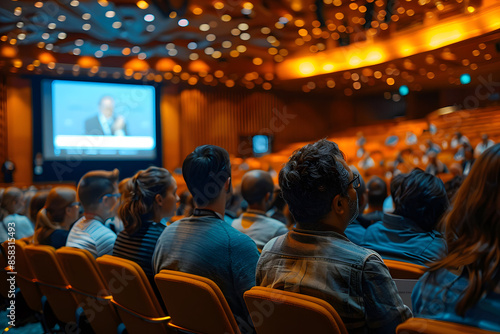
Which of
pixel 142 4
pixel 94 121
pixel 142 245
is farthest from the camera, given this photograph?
pixel 94 121

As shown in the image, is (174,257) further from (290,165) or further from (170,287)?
(290,165)

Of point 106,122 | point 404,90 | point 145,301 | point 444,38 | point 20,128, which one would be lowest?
point 145,301

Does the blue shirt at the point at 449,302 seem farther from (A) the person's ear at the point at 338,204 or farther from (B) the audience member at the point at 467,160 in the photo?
(B) the audience member at the point at 467,160

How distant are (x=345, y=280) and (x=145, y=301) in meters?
0.88

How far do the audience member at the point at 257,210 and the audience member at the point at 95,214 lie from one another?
757 millimetres

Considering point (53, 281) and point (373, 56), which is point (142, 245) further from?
point (373, 56)

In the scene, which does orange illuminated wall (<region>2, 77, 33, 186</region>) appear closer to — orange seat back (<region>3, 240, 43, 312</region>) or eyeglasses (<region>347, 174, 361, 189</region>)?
orange seat back (<region>3, 240, 43, 312</region>)

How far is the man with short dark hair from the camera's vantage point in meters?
1.10

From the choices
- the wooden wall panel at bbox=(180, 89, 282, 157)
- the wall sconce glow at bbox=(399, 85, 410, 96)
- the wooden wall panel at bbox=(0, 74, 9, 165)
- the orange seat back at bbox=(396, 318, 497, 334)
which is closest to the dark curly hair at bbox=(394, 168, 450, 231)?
the orange seat back at bbox=(396, 318, 497, 334)

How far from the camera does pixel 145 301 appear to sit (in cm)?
167

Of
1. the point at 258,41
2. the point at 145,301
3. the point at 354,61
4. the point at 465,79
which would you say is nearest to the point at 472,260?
the point at 145,301

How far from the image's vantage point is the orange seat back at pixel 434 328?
0.79 metres

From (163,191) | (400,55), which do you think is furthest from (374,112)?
(163,191)

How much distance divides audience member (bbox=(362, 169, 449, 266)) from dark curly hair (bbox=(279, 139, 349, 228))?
741 millimetres
